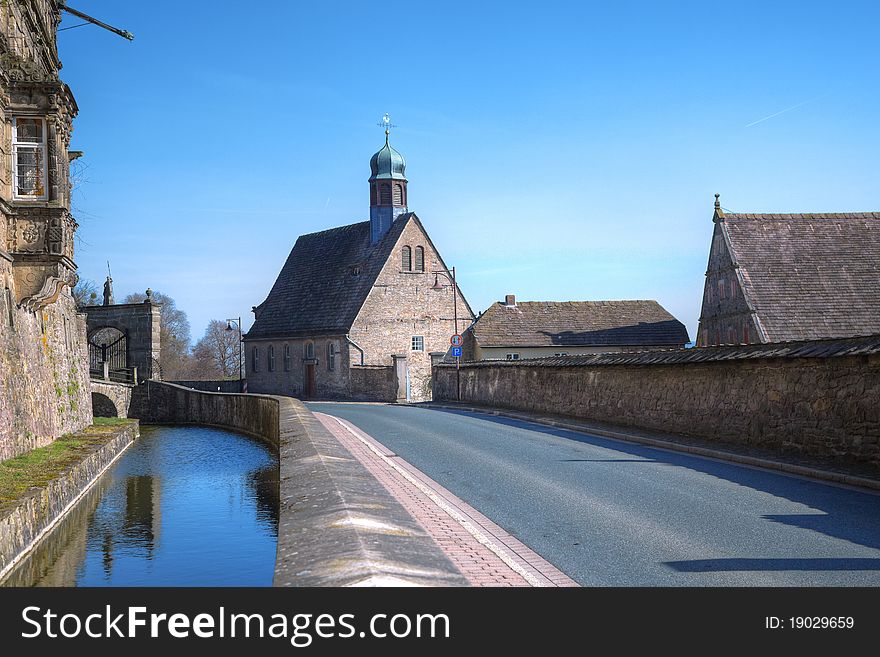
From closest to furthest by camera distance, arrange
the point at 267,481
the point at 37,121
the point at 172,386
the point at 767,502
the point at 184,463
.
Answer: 1. the point at 767,502
2. the point at 37,121
3. the point at 267,481
4. the point at 184,463
5. the point at 172,386

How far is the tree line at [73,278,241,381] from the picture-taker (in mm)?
96250

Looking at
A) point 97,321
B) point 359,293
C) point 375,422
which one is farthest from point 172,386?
point 375,422

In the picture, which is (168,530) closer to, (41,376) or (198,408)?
(41,376)

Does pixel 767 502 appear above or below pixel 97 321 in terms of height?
below

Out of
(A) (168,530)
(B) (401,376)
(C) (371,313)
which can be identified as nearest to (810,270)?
(B) (401,376)

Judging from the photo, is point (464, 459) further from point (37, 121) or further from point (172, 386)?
point (172, 386)

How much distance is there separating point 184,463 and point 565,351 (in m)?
35.8

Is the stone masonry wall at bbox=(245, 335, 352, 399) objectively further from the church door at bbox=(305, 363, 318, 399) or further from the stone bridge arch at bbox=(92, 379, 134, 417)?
the stone bridge arch at bbox=(92, 379, 134, 417)

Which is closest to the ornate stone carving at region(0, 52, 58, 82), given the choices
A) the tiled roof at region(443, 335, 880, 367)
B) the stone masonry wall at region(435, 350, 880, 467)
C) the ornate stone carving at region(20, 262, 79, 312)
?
the ornate stone carving at region(20, 262, 79, 312)

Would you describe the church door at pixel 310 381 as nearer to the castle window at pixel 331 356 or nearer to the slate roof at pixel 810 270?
the castle window at pixel 331 356

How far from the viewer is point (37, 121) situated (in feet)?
65.8

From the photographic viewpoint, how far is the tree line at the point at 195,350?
96250mm

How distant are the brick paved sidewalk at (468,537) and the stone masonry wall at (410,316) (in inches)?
1677

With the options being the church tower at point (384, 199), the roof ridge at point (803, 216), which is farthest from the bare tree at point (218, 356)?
the roof ridge at point (803, 216)
